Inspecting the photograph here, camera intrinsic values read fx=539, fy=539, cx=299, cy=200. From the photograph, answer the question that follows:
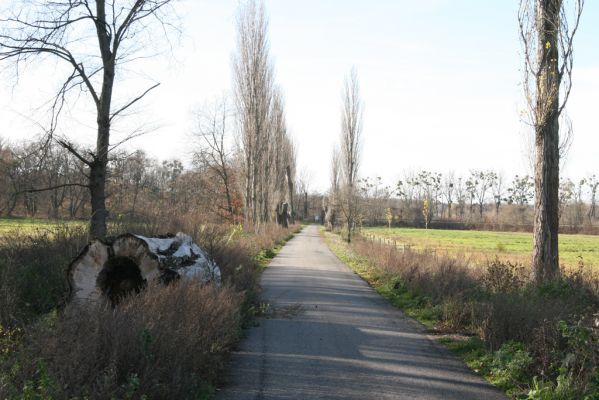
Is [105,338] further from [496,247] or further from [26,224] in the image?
[496,247]

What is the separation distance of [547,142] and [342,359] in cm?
741

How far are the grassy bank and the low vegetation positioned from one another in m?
3.43

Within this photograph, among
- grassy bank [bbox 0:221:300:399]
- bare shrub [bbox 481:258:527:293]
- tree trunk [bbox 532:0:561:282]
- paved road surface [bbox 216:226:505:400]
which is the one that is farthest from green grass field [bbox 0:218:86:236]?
tree trunk [bbox 532:0:561:282]

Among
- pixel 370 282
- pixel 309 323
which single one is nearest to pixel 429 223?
pixel 370 282

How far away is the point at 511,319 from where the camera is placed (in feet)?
25.0

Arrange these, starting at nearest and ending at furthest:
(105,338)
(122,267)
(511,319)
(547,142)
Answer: (105,338)
(511,319)
(122,267)
(547,142)

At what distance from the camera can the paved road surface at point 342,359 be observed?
588cm

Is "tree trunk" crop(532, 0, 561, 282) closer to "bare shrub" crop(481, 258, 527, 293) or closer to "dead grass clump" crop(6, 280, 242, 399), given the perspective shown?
"bare shrub" crop(481, 258, 527, 293)

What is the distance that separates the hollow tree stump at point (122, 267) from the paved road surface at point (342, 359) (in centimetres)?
163

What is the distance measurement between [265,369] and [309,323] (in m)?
3.01

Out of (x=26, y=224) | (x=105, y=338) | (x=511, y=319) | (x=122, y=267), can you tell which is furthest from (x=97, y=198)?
(x=511, y=319)

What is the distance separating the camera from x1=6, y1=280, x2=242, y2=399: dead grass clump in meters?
4.11

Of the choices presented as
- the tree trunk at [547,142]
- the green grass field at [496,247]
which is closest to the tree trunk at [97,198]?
the tree trunk at [547,142]

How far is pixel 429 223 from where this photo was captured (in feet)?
327
